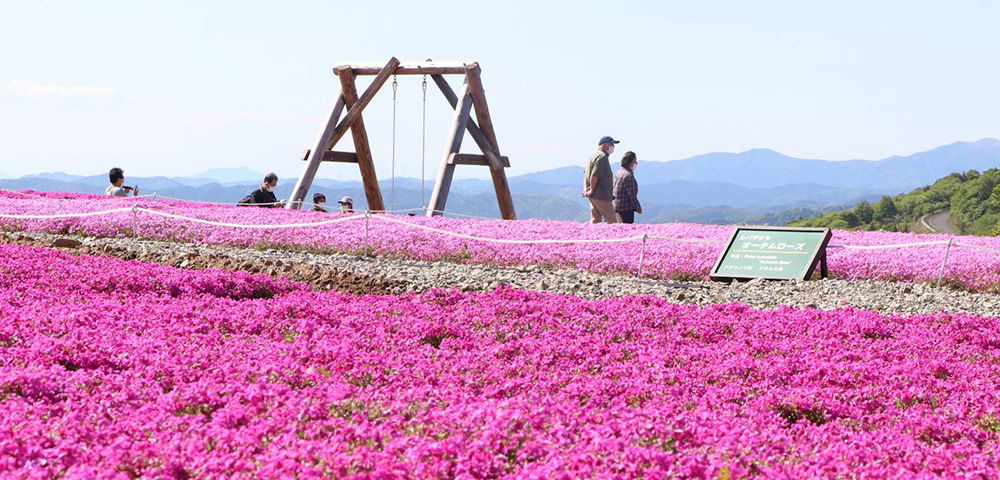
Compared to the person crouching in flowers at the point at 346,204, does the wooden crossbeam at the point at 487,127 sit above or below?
above

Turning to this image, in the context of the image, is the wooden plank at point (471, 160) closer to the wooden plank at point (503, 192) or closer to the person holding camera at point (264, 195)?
the wooden plank at point (503, 192)

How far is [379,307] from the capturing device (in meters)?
10.0

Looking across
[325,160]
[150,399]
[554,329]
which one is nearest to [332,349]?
[150,399]

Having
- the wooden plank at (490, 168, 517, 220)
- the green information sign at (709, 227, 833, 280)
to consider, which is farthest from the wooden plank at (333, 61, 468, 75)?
the green information sign at (709, 227, 833, 280)

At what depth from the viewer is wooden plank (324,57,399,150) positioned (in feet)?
85.4

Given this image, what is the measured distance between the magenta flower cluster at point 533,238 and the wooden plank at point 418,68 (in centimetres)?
482

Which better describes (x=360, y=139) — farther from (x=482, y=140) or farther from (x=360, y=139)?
(x=482, y=140)

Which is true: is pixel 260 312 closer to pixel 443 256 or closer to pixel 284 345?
pixel 284 345

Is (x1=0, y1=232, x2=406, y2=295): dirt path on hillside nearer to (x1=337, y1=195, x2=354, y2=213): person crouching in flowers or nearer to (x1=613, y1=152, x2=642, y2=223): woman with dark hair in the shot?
(x1=337, y1=195, x2=354, y2=213): person crouching in flowers

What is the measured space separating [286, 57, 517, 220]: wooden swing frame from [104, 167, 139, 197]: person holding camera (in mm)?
4820

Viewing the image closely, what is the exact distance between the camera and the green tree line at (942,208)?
88188 mm

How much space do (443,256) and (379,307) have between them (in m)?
7.78

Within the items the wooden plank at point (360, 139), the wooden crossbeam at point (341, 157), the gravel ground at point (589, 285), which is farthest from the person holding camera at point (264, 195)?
the gravel ground at point (589, 285)

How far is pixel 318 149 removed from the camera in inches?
1039
